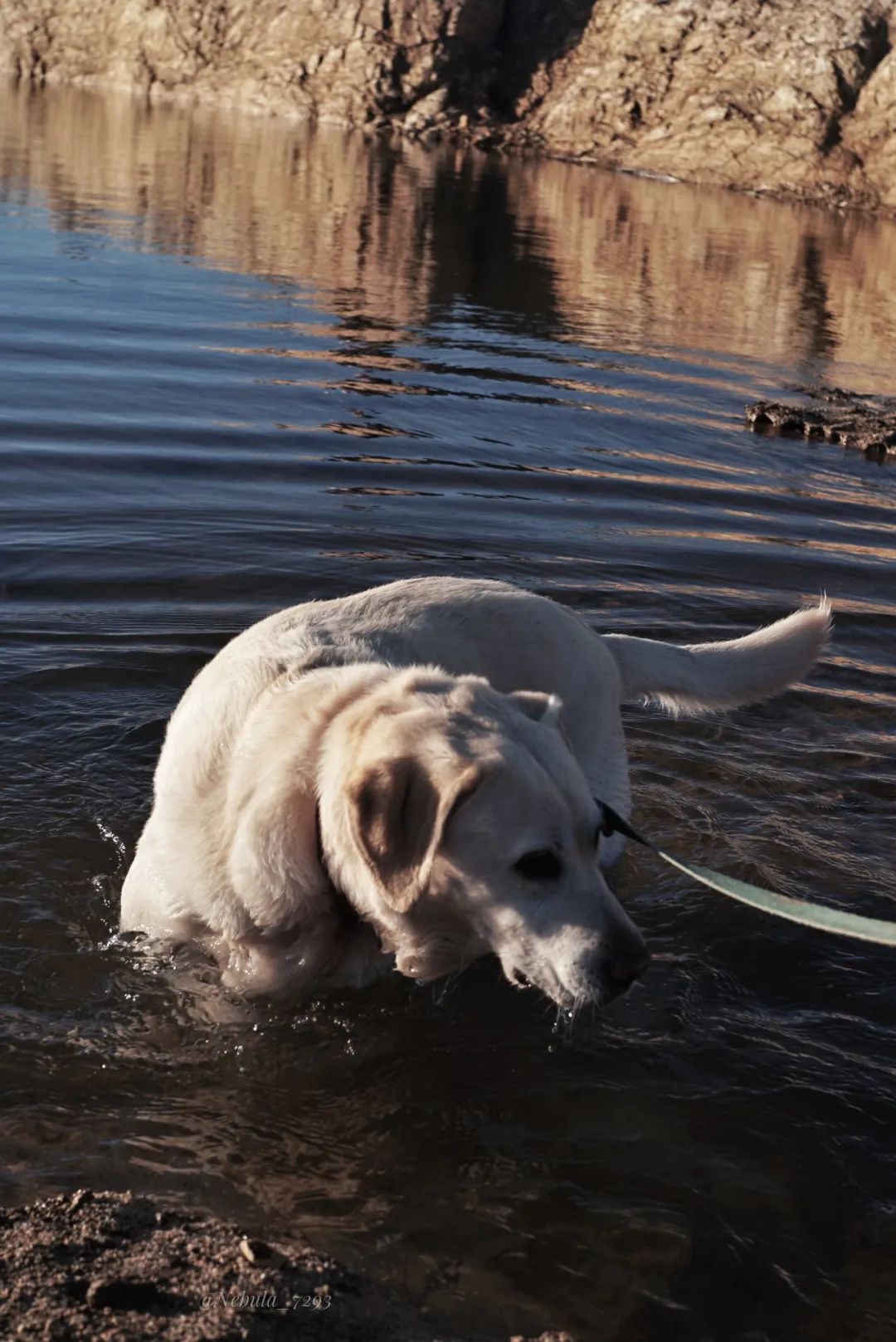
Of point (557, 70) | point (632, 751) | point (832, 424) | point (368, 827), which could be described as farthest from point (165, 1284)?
point (557, 70)

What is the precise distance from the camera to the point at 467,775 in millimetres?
3707

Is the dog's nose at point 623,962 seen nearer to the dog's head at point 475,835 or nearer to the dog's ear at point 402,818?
the dog's head at point 475,835

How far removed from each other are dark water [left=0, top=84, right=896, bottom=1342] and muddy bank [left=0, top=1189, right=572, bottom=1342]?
185mm

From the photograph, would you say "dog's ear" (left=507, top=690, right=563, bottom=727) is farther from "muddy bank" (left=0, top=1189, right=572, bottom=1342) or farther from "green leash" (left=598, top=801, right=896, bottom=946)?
"muddy bank" (left=0, top=1189, right=572, bottom=1342)

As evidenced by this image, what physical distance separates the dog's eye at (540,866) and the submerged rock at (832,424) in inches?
390

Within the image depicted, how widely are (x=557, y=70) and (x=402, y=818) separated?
53.5 meters

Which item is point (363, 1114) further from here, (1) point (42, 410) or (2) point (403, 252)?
(2) point (403, 252)

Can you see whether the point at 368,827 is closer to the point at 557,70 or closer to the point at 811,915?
the point at 811,915

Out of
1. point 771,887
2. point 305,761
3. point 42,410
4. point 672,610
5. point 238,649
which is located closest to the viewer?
point 305,761

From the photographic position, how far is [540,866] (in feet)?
12.7

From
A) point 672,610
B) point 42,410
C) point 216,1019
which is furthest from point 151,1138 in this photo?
point 42,410

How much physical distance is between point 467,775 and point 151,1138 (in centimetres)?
147

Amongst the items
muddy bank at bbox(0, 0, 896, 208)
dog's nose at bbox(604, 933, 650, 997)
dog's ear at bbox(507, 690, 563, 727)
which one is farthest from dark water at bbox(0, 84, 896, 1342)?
muddy bank at bbox(0, 0, 896, 208)

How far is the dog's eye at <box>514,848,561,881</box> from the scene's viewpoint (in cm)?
385
